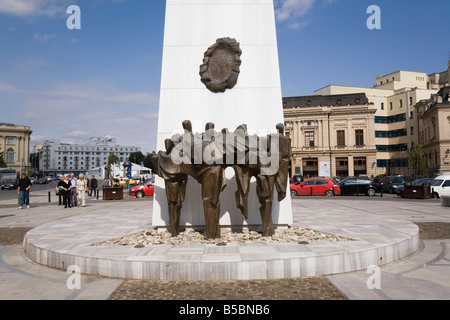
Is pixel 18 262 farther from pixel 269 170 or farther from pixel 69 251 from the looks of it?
pixel 269 170

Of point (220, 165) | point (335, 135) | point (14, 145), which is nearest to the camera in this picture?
point (220, 165)

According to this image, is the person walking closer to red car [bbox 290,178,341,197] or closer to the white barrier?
red car [bbox 290,178,341,197]

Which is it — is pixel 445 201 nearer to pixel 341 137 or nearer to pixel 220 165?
pixel 220 165

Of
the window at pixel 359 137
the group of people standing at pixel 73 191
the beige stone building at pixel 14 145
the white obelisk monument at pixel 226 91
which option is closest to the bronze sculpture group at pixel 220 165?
the white obelisk monument at pixel 226 91

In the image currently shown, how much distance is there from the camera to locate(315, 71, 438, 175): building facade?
56.9 meters

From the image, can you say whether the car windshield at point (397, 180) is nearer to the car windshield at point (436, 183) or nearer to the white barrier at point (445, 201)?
the car windshield at point (436, 183)

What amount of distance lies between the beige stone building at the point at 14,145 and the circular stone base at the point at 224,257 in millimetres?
91067

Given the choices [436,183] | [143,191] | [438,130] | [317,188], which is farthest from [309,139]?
[143,191]

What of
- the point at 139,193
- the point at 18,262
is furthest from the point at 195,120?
the point at 139,193

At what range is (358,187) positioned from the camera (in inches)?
965

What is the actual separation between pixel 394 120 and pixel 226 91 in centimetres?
5984

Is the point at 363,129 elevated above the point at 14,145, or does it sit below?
below

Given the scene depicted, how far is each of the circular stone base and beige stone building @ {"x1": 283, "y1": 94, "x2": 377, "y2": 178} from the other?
1791 inches
